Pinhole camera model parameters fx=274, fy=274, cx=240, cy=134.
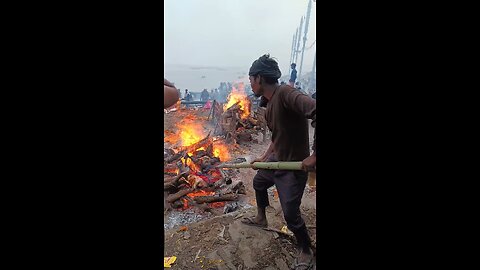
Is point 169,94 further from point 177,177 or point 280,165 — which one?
point 177,177

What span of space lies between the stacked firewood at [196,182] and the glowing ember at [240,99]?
218 centimetres

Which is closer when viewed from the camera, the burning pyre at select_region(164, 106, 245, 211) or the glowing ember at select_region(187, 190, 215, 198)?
the burning pyre at select_region(164, 106, 245, 211)

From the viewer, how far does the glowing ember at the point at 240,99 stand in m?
7.94

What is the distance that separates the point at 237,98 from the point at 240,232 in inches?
207

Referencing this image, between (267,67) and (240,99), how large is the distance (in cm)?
531

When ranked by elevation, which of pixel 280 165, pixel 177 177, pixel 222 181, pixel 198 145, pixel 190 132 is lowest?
pixel 222 181

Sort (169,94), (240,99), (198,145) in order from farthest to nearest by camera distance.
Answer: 1. (240,99)
2. (198,145)
3. (169,94)

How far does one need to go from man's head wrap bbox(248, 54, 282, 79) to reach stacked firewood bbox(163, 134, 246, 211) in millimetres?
2804

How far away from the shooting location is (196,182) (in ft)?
16.9

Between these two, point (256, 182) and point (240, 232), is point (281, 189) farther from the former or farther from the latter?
point (240, 232)

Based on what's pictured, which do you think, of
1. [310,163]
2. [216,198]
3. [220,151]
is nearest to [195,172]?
[216,198]

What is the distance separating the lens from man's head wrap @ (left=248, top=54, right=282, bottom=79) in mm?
2736

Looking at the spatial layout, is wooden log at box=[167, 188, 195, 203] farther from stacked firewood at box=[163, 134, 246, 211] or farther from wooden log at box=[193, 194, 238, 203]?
wooden log at box=[193, 194, 238, 203]

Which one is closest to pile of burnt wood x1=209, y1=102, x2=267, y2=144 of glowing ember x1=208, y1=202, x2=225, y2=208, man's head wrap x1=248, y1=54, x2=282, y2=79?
glowing ember x1=208, y1=202, x2=225, y2=208
